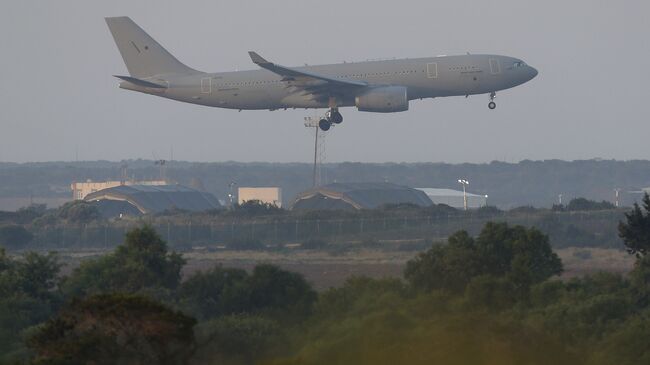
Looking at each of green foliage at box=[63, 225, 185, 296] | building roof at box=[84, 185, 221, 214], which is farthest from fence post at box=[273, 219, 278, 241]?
building roof at box=[84, 185, 221, 214]

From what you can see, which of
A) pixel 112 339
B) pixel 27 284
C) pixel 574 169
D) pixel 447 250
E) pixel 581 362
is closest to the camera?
pixel 112 339

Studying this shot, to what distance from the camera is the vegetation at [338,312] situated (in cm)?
2020

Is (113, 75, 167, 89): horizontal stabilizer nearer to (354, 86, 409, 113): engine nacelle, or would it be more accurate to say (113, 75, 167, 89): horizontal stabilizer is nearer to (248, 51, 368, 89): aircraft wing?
(248, 51, 368, 89): aircraft wing

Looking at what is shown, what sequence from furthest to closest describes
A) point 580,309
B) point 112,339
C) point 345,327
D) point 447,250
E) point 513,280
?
point 447,250, point 513,280, point 580,309, point 345,327, point 112,339

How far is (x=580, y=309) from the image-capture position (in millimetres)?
26703

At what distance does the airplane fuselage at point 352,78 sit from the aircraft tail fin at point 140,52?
987 mm

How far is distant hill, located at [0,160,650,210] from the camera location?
132 meters

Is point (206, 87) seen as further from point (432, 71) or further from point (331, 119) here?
point (432, 71)

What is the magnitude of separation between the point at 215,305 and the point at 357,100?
1408 inches

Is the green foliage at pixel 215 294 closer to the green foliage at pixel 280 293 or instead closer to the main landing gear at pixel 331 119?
the green foliage at pixel 280 293

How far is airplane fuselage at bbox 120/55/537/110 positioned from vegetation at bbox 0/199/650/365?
27481 millimetres

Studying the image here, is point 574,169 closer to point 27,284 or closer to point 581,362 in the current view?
point 27,284

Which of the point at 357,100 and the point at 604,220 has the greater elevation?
the point at 357,100

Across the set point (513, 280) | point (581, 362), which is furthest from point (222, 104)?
point (581, 362)
